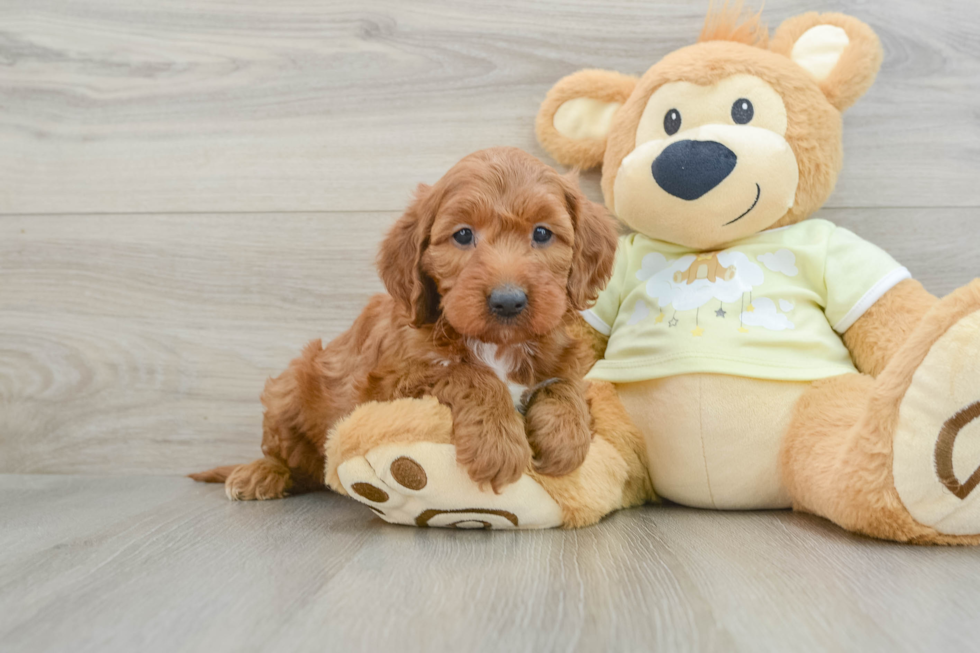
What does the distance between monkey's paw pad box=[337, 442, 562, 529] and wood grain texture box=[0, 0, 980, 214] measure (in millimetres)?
1023

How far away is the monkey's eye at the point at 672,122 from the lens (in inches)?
62.6

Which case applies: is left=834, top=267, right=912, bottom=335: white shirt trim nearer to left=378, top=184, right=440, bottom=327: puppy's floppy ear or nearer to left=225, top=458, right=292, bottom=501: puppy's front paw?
left=378, top=184, right=440, bottom=327: puppy's floppy ear

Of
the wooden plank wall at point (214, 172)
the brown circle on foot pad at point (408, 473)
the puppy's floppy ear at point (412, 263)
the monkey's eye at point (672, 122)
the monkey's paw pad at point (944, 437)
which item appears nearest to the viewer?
the monkey's paw pad at point (944, 437)

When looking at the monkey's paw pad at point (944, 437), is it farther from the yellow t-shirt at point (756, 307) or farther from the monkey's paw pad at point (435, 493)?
the monkey's paw pad at point (435, 493)

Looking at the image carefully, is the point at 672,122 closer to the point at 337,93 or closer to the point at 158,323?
the point at 337,93

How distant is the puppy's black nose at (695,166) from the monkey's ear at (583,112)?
0.31 meters

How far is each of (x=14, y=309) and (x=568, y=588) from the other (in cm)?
199

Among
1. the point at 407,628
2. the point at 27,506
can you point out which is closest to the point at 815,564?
the point at 407,628

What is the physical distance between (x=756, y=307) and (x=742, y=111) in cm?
45

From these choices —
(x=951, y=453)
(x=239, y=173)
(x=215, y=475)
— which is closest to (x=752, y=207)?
(x=951, y=453)

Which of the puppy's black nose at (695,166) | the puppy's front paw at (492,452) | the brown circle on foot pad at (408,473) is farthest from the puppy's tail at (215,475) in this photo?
the puppy's black nose at (695,166)

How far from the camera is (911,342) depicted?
1.17 metres

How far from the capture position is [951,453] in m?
1.12

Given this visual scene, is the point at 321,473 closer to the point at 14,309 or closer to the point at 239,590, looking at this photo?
the point at 239,590
